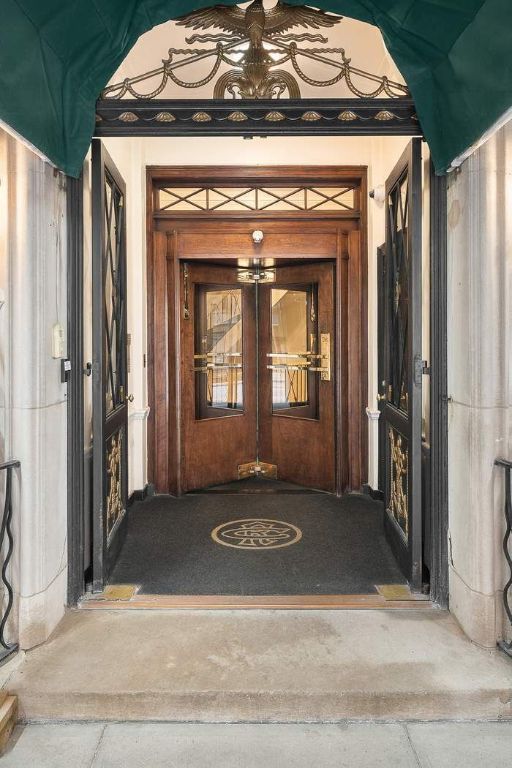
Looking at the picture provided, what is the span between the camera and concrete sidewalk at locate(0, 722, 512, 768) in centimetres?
186

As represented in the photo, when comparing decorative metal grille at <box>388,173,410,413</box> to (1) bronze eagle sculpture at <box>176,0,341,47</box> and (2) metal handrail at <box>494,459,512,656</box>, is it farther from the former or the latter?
(1) bronze eagle sculpture at <box>176,0,341,47</box>

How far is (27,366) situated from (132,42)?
1416 mm

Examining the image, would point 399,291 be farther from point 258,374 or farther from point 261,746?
point 258,374

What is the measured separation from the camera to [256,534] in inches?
152

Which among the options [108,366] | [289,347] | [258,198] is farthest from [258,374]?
[108,366]

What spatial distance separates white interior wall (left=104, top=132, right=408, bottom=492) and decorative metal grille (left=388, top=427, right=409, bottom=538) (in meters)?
1.26

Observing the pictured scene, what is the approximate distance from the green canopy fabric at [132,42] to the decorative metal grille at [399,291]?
0.61m

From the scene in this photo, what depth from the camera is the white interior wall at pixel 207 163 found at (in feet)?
15.2

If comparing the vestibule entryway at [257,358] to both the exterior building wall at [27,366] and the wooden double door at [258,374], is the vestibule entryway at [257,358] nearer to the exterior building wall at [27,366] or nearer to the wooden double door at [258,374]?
the wooden double door at [258,374]

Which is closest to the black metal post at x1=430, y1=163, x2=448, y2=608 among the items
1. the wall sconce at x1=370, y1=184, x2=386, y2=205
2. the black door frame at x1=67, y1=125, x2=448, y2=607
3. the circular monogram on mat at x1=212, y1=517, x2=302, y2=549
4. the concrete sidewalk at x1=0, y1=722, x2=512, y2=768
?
the black door frame at x1=67, y1=125, x2=448, y2=607

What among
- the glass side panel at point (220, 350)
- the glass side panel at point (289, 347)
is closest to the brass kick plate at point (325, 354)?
the glass side panel at point (289, 347)

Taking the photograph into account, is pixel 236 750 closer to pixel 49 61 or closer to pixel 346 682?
pixel 346 682

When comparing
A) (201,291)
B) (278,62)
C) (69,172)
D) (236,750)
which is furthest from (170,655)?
(201,291)

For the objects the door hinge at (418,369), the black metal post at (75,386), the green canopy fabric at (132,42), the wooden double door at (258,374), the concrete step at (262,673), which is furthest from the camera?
the wooden double door at (258,374)
